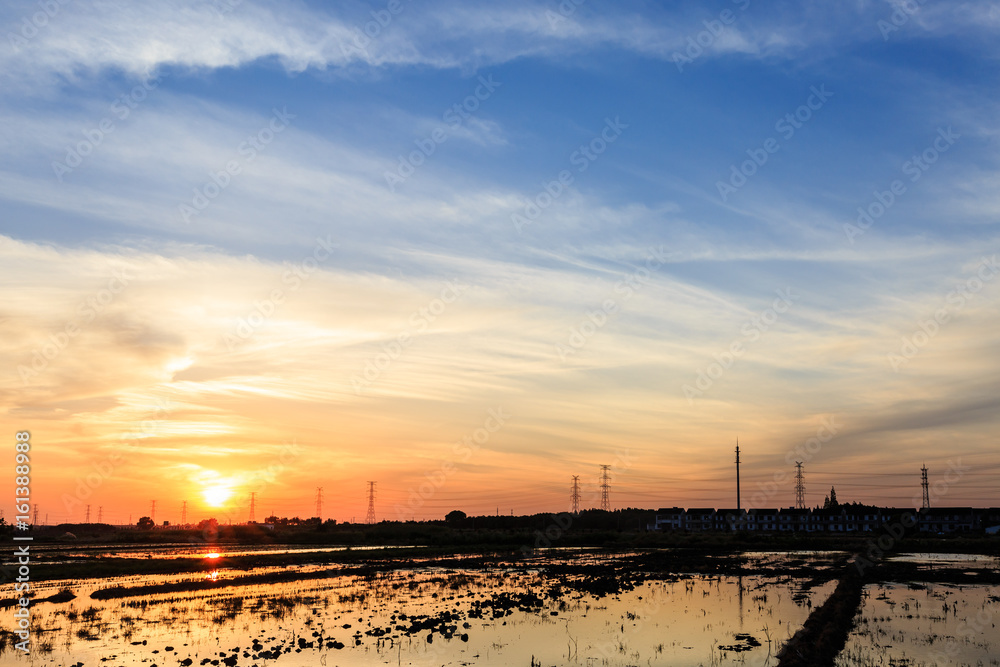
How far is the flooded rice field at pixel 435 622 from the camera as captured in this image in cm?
2209

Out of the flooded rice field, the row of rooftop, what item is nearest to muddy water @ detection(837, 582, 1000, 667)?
the flooded rice field

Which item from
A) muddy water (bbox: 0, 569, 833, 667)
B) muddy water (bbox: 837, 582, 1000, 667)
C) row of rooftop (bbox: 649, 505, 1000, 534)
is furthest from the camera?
row of rooftop (bbox: 649, 505, 1000, 534)

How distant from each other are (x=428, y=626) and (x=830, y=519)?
17288 centimetres

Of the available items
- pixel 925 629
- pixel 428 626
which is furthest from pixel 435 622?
pixel 925 629

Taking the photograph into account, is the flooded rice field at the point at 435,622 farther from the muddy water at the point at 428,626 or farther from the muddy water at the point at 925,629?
the muddy water at the point at 925,629

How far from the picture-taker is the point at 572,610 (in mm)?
31250

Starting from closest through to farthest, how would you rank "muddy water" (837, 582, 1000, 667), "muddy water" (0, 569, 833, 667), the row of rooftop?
1. "muddy water" (837, 582, 1000, 667)
2. "muddy water" (0, 569, 833, 667)
3. the row of rooftop

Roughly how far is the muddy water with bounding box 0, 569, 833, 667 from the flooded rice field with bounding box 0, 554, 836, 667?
0.07 metres

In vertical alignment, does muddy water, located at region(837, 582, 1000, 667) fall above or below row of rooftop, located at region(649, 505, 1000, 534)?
above

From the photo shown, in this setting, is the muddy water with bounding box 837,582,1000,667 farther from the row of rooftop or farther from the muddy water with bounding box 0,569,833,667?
the row of rooftop

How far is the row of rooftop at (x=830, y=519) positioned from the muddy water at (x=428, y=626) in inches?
5213

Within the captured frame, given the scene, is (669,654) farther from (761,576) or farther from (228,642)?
(761,576)

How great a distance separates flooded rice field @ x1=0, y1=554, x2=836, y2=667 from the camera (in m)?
22.1

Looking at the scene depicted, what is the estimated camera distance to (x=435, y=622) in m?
27.5
